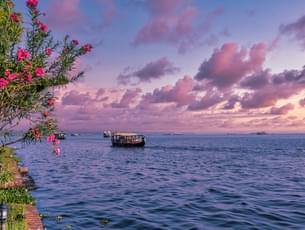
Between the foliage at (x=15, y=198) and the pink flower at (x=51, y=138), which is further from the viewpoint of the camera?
the foliage at (x=15, y=198)

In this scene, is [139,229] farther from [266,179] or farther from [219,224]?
[266,179]

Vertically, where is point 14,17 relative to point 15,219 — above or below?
above

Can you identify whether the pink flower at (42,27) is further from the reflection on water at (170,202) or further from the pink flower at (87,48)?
the reflection on water at (170,202)

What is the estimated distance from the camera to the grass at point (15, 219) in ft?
45.0

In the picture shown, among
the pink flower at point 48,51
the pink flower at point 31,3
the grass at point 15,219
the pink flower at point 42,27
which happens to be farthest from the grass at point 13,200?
the pink flower at point 31,3

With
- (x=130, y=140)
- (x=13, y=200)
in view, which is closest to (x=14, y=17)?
(x=13, y=200)

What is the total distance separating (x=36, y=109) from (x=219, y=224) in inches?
571

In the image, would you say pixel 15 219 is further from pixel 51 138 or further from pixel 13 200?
pixel 51 138

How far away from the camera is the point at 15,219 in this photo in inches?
583

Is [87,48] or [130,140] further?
[130,140]

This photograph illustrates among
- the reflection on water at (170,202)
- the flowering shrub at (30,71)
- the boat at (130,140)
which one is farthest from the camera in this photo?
the boat at (130,140)

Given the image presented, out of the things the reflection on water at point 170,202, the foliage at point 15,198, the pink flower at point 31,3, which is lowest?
the reflection on water at point 170,202

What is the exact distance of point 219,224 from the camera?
68.0ft

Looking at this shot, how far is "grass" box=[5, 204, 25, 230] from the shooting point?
13.7m
